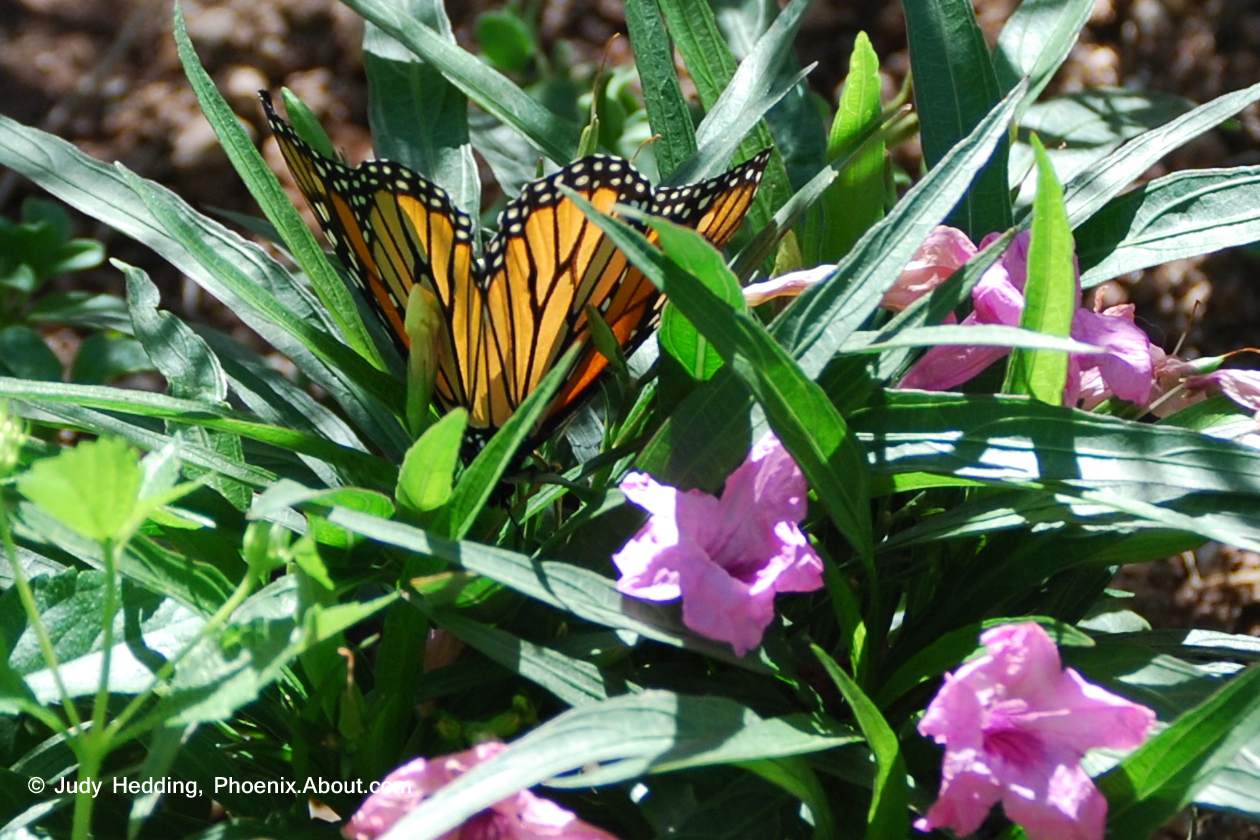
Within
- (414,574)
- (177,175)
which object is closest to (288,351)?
(414,574)

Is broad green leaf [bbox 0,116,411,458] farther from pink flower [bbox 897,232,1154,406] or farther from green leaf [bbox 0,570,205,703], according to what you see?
pink flower [bbox 897,232,1154,406]

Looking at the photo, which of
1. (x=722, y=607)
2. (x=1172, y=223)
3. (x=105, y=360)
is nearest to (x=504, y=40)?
(x=105, y=360)

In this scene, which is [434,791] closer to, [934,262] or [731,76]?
[934,262]

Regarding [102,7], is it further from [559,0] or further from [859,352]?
[859,352]

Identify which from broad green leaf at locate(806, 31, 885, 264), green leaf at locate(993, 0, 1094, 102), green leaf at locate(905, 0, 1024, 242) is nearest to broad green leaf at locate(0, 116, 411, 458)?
broad green leaf at locate(806, 31, 885, 264)

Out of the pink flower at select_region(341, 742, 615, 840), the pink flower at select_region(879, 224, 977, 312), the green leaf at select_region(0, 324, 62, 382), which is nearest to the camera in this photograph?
the pink flower at select_region(341, 742, 615, 840)
